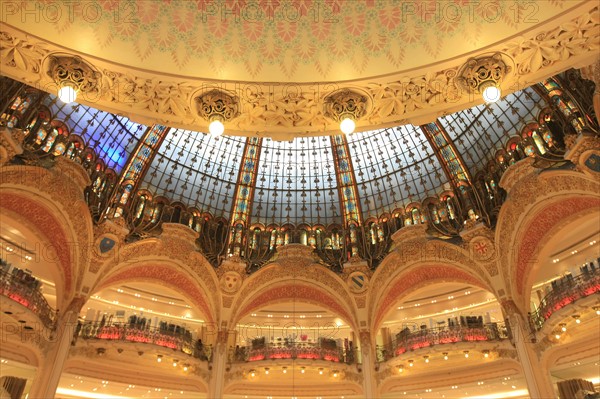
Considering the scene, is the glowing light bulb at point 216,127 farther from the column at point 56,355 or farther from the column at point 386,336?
the column at point 386,336

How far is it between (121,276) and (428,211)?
16563 millimetres

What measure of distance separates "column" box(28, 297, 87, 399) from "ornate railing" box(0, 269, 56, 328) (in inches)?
24.2

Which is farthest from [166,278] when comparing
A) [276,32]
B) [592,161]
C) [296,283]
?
[592,161]

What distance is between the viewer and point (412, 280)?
78.7 feet

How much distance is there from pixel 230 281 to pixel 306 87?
56.6 ft

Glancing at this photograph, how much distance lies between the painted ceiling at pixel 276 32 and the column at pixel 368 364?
1778 cm

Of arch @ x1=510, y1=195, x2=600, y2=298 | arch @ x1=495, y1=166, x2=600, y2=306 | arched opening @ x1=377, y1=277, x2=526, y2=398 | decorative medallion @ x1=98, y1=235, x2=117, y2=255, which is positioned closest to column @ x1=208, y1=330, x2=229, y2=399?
decorative medallion @ x1=98, y1=235, x2=117, y2=255

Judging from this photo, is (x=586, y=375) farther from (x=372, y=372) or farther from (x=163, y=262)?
(x=163, y=262)

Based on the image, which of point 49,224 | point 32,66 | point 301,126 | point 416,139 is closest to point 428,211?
point 416,139

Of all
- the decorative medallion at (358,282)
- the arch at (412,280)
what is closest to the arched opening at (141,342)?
the decorative medallion at (358,282)

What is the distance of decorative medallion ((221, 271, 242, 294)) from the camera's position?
938 inches

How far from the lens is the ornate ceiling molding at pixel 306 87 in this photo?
7562 mm

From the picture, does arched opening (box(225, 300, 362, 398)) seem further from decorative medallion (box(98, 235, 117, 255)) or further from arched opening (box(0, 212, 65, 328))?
arched opening (box(0, 212, 65, 328))

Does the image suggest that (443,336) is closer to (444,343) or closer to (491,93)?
(444,343)
